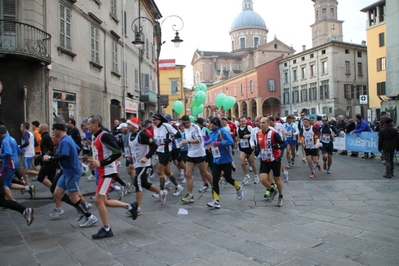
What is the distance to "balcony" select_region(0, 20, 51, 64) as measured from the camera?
11.1 metres

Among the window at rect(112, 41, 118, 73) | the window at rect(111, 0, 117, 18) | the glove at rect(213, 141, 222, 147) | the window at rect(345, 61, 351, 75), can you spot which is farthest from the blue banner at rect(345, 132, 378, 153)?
the window at rect(345, 61, 351, 75)

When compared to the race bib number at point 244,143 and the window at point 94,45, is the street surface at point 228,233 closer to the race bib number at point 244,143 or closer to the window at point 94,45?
the race bib number at point 244,143

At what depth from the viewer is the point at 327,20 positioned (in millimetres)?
72312

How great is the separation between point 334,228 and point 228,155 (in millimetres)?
2510

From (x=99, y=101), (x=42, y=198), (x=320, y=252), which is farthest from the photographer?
(x=99, y=101)

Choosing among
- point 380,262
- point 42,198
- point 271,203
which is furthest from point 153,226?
point 42,198

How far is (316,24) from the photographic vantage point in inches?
2940

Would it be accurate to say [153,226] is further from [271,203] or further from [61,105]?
[61,105]

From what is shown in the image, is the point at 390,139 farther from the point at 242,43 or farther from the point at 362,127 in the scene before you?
the point at 242,43

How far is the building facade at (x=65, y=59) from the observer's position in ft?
37.5

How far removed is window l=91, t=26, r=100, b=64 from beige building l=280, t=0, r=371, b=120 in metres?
33.5

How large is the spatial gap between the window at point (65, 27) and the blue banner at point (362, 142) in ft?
43.1

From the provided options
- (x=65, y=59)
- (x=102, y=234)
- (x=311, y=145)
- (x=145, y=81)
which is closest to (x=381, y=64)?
(x=145, y=81)

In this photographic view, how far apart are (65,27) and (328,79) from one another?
4178 cm
